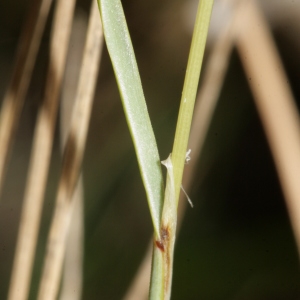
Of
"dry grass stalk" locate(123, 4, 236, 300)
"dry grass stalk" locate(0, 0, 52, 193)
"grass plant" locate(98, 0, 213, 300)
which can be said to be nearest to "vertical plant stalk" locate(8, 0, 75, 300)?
"dry grass stalk" locate(0, 0, 52, 193)

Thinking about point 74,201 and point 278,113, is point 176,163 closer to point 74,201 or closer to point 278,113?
point 278,113

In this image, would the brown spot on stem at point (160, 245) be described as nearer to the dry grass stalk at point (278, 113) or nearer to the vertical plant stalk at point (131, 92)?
the vertical plant stalk at point (131, 92)

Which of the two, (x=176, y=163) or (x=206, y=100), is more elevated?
(x=206, y=100)

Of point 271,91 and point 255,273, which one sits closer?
point 271,91

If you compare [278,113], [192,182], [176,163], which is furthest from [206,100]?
[176,163]

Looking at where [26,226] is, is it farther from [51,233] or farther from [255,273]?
[255,273]

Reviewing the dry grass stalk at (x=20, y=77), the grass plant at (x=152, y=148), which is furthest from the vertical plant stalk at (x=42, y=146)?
the grass plant at (x=152, y=148)

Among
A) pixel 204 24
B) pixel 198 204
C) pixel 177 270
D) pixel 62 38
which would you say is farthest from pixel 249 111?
pixel 204 24
